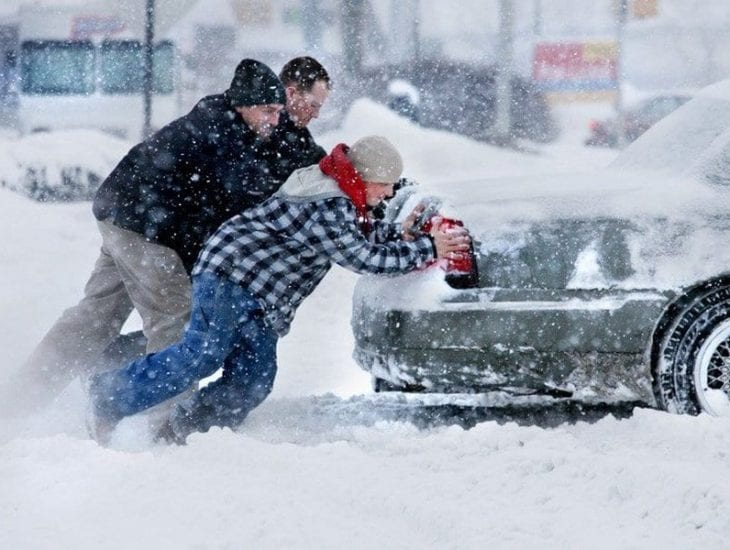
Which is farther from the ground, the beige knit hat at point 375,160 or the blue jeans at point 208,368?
the beige knit hat at point 375,160

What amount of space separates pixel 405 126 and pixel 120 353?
58.6 ft

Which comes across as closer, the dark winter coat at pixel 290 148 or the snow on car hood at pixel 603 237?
the snow on car hood at pixel 603 237

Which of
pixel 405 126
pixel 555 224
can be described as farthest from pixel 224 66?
pixel 555 224

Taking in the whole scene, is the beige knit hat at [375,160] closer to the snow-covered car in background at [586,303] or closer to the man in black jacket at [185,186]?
the snow-covered car in background at [586,303]

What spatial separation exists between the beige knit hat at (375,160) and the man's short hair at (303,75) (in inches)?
42.7

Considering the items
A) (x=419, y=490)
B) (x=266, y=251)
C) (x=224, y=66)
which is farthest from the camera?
(x=224, y=66)

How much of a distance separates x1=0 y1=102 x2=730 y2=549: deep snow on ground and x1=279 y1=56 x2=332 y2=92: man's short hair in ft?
5.05

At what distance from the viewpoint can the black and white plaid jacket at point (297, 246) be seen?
4.80m

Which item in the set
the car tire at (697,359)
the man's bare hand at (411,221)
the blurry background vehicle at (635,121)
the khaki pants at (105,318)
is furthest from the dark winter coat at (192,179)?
the blurry background vehicle at (635,121)

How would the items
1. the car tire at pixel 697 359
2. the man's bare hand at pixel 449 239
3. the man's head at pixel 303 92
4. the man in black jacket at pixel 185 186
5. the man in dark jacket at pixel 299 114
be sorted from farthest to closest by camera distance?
the man's head at pixel 303 92 → the man in dark jacket at pixel 299 114 → the man in black jacket at pixel 185 186 → the car tire at pixel 697 359 → the man's bare hand at pixel 449 239

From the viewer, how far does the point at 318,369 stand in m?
7.42

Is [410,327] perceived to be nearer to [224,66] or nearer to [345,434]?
[345,434]

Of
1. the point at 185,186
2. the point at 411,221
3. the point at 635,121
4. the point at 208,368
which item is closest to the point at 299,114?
the point at 185,186

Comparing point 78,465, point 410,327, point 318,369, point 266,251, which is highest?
point 266,251
